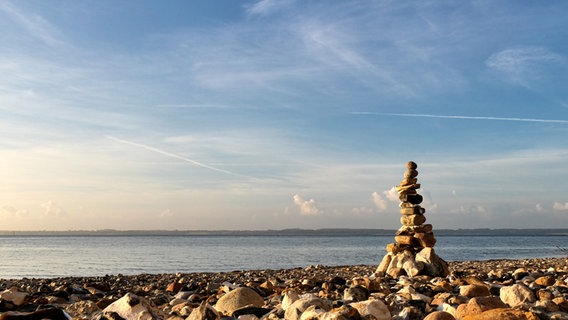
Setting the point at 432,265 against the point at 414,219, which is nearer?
the point at 432,265

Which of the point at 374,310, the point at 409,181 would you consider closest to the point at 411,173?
the point at 409,181

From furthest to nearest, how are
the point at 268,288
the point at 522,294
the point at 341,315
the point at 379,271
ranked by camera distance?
the point at 379,271
the point at 268,288
the point at 522,294
the point at 341,315

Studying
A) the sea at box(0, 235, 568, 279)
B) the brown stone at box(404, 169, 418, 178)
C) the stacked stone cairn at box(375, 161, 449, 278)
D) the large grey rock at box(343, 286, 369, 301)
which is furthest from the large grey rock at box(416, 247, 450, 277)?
the sea at box(0, 235, 568, 279)

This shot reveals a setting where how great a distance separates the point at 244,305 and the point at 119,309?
5.24 feet

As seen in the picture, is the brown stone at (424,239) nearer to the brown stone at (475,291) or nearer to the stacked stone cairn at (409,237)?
the stacked stone cairn at (409,237)

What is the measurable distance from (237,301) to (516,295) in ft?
11.5

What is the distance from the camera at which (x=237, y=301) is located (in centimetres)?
704

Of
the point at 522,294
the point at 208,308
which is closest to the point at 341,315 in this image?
the point at 208,308

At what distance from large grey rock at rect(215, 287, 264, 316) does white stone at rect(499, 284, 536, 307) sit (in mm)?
3093

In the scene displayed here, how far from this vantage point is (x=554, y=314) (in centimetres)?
552

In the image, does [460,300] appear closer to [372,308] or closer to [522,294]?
[522,294]

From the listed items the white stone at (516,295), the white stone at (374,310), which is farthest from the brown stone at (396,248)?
the white stone at (374,310)

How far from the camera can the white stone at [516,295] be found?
682 cm

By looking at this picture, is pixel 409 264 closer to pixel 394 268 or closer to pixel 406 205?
pixel 394 268
